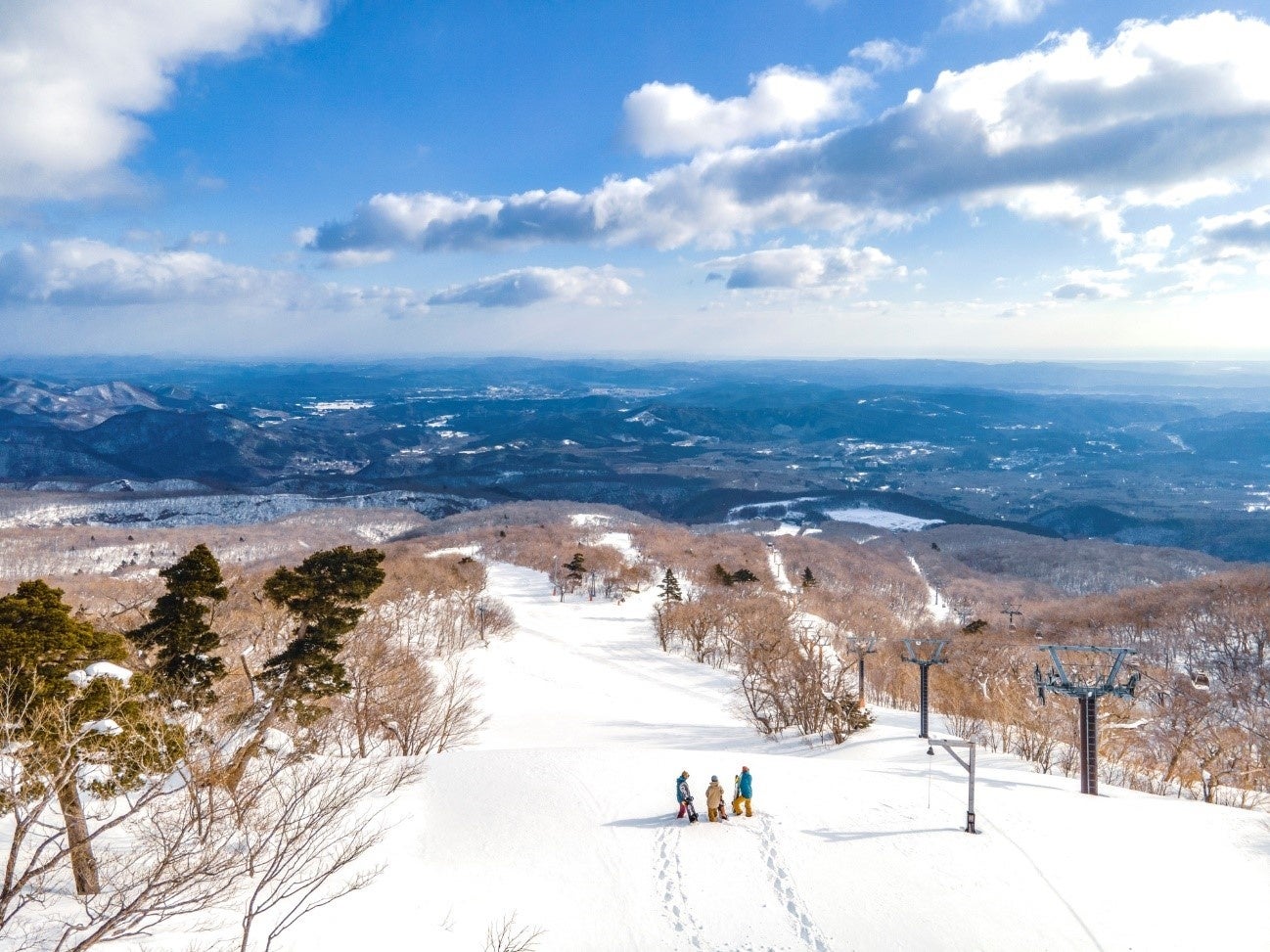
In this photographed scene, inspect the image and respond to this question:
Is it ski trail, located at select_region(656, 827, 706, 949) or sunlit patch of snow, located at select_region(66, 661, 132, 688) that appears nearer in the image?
sunlit patch of snow, located at select_region(66, 661, 132, 688)

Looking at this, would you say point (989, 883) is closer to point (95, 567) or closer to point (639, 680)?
point (639, 680)

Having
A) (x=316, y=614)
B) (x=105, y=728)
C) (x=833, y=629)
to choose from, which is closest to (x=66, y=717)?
(x=105, y=728)

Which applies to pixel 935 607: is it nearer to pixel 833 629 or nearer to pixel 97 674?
pixel 833 629

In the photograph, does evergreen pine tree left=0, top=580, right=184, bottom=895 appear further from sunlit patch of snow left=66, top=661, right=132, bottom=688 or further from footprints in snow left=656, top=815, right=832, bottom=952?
footprints in snow left=656, top=815, right=832, bottom=952

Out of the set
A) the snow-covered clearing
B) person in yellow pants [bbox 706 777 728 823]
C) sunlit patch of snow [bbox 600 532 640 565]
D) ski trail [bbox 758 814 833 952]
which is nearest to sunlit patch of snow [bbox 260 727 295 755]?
person in yellow pants [bbox 706 777 728 823]

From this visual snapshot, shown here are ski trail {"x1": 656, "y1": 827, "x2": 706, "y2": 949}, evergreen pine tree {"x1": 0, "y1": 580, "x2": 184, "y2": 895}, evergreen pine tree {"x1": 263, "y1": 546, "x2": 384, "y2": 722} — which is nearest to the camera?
evergreen pine tree {"x1": 0, "y1": 580, "x2": 184, "y2": 895}

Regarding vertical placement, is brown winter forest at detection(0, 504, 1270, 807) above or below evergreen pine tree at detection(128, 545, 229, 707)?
below

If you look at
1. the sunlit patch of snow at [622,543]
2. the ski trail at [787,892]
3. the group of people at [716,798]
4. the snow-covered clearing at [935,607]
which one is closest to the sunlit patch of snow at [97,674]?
the group of people at [716,798]
